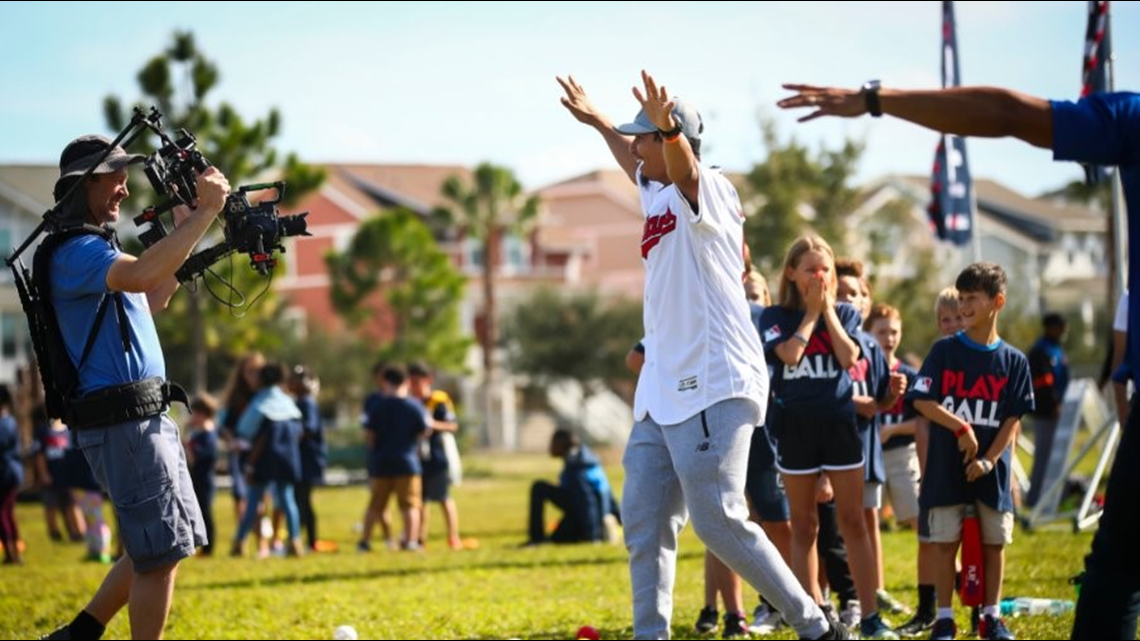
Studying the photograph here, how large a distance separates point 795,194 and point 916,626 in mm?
32061

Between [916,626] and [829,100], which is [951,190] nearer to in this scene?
[916,626]

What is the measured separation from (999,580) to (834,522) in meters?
1.27

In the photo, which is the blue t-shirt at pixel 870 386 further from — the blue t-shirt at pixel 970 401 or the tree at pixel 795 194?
the tree at pixel 795 194

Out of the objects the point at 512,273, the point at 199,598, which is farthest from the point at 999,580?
the point at 512,273

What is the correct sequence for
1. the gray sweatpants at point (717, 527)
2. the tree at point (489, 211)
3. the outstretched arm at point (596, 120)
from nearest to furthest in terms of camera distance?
the gray sweatpants at point (717, 527)
the outstretched arm at point (596, 120)
the tree at point (489, 211)

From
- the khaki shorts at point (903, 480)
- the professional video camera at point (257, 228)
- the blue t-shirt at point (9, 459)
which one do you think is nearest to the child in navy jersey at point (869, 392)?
the khaki shorts at point (903, 480)

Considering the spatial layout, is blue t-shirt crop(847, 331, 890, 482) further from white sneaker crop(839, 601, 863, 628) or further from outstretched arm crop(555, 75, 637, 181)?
outstretched arm crop(555, 75, 637, 181)

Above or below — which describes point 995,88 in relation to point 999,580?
above

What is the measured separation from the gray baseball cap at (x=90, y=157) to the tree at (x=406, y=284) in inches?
2151

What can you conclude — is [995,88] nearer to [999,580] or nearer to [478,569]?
[999,580]

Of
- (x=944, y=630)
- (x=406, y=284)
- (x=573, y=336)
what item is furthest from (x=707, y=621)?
(x=573, y=336)

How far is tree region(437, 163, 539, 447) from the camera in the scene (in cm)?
6650

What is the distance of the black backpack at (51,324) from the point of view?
5902 millimetres

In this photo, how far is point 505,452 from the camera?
60.5 m
